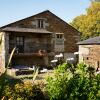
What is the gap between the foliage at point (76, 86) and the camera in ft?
27.7

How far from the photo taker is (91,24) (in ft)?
152

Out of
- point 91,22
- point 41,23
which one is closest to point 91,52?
point 41,23

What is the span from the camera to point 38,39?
31.0 metres

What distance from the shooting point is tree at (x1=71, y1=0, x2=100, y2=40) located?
4641 cm

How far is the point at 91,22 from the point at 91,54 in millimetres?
25479

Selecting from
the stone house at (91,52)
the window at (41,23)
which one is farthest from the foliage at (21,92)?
the window at (41,23)

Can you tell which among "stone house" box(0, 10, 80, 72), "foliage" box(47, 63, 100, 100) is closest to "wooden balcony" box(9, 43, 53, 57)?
"stone house" box(0, 10, 80, 72)

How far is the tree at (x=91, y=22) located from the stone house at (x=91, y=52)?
2443 cm

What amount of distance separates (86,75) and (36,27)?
867 inches

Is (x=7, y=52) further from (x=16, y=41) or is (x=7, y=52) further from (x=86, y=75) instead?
(x=86, y=75)

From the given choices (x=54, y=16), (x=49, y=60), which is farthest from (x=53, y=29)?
(x=49, y=60)

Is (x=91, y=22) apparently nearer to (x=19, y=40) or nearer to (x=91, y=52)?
(x=19, y=40)

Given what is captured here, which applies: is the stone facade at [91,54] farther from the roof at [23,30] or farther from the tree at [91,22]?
the tree at [91,22]

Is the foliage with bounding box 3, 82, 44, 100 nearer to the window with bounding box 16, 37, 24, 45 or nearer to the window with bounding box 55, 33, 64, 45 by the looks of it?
the window with bounding box 16, 37, 24, 45
